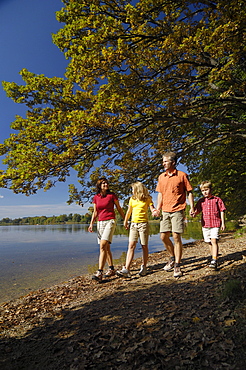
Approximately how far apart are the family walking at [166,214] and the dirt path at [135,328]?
37.9 inches

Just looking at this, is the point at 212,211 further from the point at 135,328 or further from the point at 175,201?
the point at 135,328

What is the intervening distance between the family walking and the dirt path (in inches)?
37.9

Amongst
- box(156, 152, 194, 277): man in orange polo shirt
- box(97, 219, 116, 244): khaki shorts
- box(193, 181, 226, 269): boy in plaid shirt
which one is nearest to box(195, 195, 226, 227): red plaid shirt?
box(193, 181, 226, 269): boy in plaid shirt

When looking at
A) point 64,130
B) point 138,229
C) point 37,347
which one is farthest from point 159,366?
point 64,130

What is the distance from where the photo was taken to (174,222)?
5.12 meters

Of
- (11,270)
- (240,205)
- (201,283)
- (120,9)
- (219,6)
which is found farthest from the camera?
(240,205)

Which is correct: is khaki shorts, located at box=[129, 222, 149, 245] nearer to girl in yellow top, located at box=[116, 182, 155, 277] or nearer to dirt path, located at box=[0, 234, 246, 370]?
girl in yellow top, located at box=[116, 182, 155, 277]

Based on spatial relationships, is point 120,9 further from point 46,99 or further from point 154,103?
point 46,99

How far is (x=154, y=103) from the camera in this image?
276 inches

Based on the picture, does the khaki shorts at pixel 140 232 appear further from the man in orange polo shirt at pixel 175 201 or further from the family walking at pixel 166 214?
the man in orange polo shirt at pixel 175 201

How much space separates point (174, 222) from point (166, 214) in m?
0.29

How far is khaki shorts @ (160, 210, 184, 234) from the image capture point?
5.07m

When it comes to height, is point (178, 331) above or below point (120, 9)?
below

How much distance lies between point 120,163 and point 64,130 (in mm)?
3268
